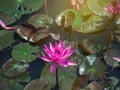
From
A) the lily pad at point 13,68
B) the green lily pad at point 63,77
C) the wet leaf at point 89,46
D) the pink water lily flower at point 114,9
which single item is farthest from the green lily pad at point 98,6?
the lily pad at point 13,68

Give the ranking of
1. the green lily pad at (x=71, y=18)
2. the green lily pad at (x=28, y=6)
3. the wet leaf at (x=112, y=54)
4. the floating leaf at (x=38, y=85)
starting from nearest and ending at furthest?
the floating leaf at (x=38, y=85) → the wet leaf at (x=112, y=54) → the green lily pad at (x=71, y=18) → the green lily pad at (x=28, y=6)

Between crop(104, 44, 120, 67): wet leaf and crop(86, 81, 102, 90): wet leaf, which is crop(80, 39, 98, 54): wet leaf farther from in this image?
crop(86, 81, 102, 90): wet leaf

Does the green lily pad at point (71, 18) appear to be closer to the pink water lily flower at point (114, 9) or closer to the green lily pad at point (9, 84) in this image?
the pink water lily flower at point (114, 9)

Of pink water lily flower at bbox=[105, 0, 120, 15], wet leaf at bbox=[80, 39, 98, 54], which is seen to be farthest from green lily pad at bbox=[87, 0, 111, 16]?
wet leaf at bbox=[80, 39, 98, 54]

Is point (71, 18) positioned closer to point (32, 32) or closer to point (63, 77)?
point (32, 32)

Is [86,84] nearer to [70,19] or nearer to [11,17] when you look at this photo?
[70,19]
